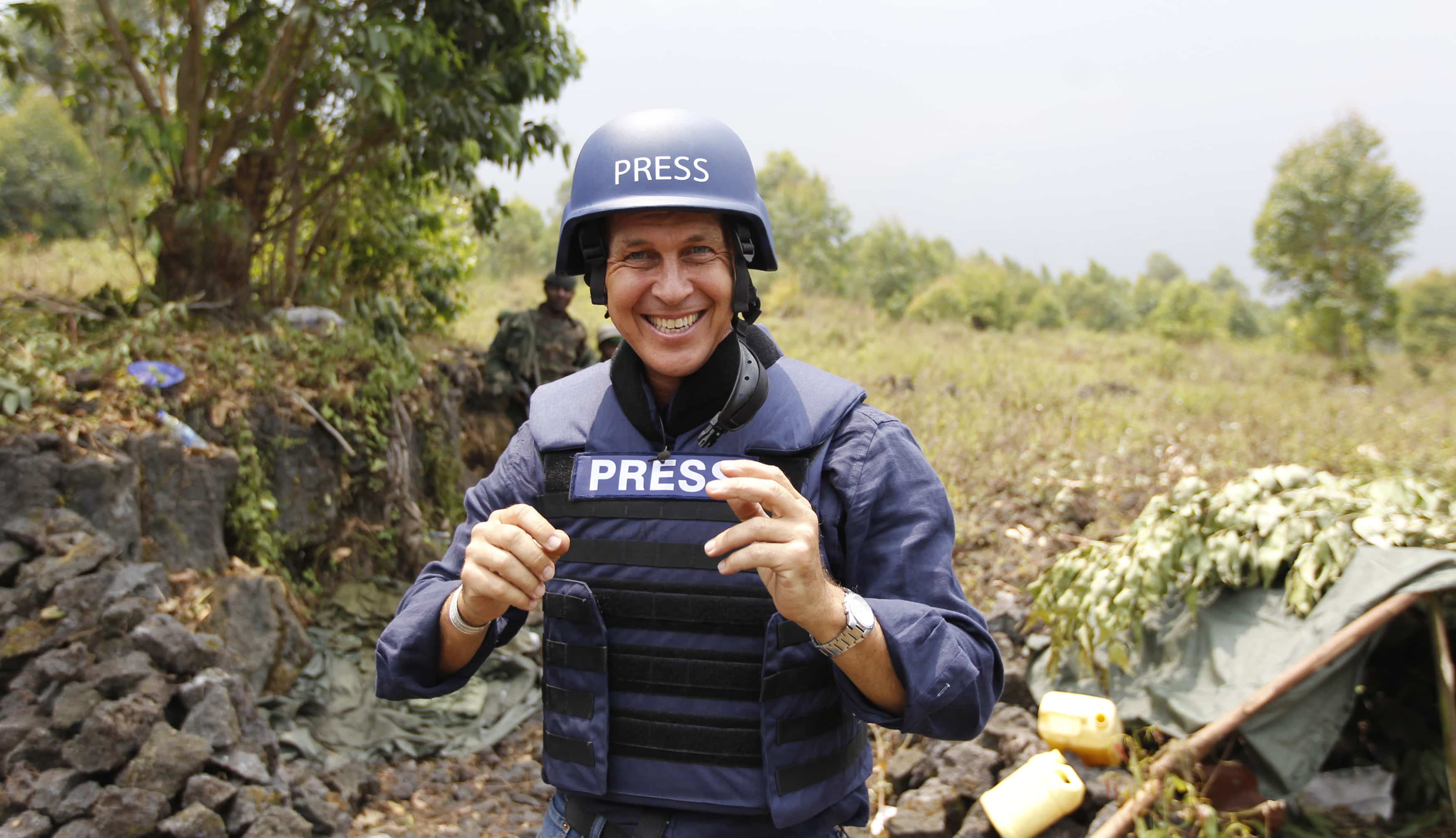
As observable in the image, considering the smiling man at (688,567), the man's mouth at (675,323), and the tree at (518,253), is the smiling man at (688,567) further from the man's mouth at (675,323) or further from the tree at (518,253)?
the tree at (518,253)

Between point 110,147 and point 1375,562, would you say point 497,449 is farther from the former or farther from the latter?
point 1375,562

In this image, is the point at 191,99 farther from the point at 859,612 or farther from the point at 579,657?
the point at 859,612

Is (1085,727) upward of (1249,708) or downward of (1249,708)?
downward

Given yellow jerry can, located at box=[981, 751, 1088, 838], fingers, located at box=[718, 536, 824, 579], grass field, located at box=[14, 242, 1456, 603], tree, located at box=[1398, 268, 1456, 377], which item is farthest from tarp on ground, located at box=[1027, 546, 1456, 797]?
tree, located at box=[1398, 268, 1456, 377]

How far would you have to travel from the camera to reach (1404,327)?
32000 millimetres

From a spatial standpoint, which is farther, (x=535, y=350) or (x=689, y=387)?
(x=535, y=350)

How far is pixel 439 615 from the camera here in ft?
4.85

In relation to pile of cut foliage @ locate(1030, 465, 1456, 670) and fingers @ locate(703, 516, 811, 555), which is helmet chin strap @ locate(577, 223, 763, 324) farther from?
pile of cut foliage @ locate(1030, 465, 1456, 670)

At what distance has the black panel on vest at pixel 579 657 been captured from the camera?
1.55m

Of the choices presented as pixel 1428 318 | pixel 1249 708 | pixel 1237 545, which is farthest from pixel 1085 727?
pixel 1428 318

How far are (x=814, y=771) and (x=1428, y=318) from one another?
39.9 m

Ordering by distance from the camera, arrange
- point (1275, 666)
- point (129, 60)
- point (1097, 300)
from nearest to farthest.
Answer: point (1275, 666) < point (129, 60) < point (1097, 300)

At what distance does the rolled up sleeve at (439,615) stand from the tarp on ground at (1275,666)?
3.07 metres

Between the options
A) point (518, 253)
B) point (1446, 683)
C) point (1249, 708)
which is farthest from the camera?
point (518, 253)
